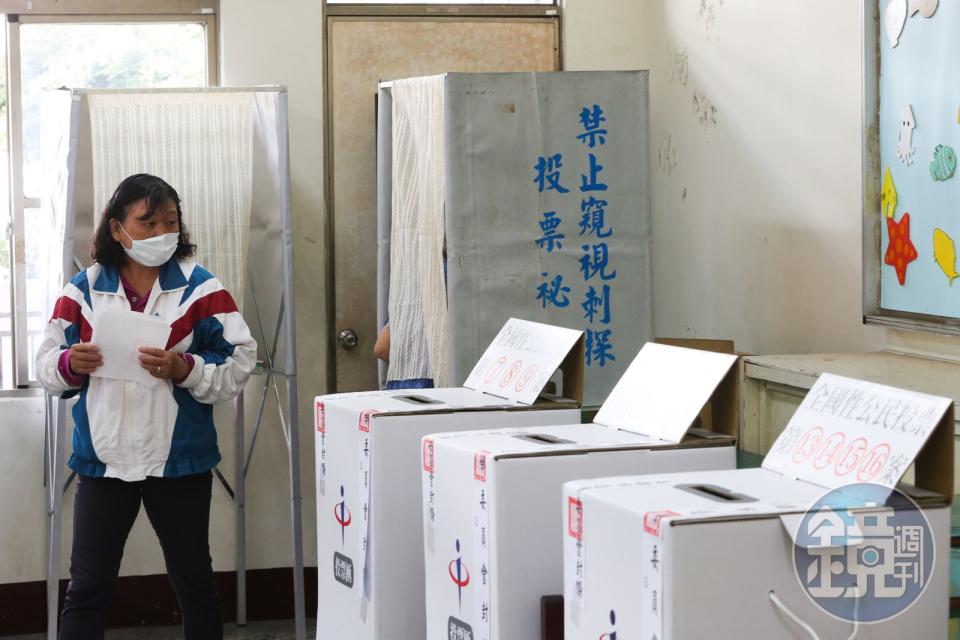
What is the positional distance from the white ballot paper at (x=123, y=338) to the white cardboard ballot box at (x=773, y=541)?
1.29 meters

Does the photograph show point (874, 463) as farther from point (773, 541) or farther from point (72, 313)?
point (72, 313)

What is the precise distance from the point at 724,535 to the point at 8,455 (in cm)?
A: 277

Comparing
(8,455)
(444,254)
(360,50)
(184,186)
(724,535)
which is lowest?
(8,455)

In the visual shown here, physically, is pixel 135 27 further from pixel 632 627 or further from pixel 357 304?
pixel 632 627

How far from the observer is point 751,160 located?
260 cm

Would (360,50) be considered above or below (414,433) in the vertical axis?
above

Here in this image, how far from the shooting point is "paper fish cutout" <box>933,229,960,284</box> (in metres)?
1.83

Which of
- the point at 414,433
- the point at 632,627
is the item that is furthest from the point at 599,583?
the point at 414,433

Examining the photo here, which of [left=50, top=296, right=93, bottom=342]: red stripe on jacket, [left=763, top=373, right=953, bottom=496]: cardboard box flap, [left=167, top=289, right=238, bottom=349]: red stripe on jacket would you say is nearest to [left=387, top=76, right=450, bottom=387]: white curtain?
[left=167, top=289, right=238, bottom=349]: red stripe on jacket

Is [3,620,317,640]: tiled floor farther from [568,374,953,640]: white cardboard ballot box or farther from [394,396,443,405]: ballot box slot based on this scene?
[568,374,953,640]: white cardboard ballot box

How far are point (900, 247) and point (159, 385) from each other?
1.44 meters

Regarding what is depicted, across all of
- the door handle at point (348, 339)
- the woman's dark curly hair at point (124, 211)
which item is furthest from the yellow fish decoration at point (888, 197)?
the door handle at point (348, 339)

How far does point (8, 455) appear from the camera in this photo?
322 centimetres

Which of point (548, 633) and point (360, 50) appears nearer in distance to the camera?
point (548, 633)
